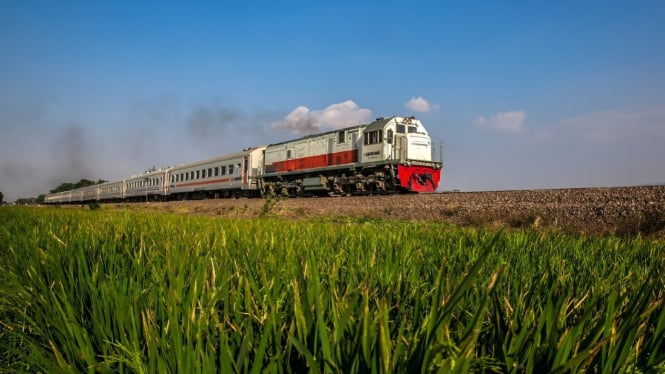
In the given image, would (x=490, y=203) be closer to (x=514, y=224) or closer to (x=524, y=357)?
(x=514, y=224)

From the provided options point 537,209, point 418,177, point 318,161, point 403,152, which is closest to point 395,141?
point 403,152

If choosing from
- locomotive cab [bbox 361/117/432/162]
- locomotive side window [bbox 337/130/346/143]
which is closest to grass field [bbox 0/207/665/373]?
locomotive cab [bbox 361/117/432/162]

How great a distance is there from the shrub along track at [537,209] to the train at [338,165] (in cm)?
349

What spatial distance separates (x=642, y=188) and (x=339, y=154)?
602 inches

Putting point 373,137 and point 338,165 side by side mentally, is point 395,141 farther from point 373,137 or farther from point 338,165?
point 338,165

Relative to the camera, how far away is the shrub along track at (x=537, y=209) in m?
8.49

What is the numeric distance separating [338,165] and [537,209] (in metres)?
13.9

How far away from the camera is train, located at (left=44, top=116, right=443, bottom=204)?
20.8 metres

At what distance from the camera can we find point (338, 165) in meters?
23.0

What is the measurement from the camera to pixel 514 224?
9695mm

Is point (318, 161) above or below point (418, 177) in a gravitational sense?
above

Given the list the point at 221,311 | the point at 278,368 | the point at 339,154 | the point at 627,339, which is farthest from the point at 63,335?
the point at 339,154

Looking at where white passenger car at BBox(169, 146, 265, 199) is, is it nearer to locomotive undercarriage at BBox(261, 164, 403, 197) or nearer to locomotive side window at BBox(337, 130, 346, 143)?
locomotive undercarriage at BBox(261, 164, 403, 197)

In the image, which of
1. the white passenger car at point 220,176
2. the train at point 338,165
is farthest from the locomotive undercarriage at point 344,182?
the white passenger car at point 220,176
